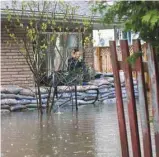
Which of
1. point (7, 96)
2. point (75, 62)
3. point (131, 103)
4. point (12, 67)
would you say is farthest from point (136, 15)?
point (12, 67)

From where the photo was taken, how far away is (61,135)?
9.48 m

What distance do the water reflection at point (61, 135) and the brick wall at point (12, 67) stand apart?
2.23 meters

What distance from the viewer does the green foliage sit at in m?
3.79

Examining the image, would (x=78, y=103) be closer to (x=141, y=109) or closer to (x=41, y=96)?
(x=41, y=96)

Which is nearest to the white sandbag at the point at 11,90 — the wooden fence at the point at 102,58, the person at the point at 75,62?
the person at the point at 75,62

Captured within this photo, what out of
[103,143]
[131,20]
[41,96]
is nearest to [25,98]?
[41,96]

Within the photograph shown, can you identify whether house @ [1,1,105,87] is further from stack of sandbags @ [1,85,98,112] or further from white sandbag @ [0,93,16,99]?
white sandbag @ [0,93,16,99]

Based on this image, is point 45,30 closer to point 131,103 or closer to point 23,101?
point 23,101

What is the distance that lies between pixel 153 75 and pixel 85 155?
10.4 feet

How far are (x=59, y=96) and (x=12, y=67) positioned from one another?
213 centimetres

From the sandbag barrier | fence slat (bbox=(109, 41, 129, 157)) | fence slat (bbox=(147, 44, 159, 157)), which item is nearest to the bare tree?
the sandbag barrier

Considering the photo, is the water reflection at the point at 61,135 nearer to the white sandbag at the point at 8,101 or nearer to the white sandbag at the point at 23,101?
the white sandbag at the point at 8,101

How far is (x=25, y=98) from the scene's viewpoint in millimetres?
13875

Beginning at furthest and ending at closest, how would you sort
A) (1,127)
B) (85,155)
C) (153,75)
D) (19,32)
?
(19,32) → (1,127) → (85,155) → (153,75)
